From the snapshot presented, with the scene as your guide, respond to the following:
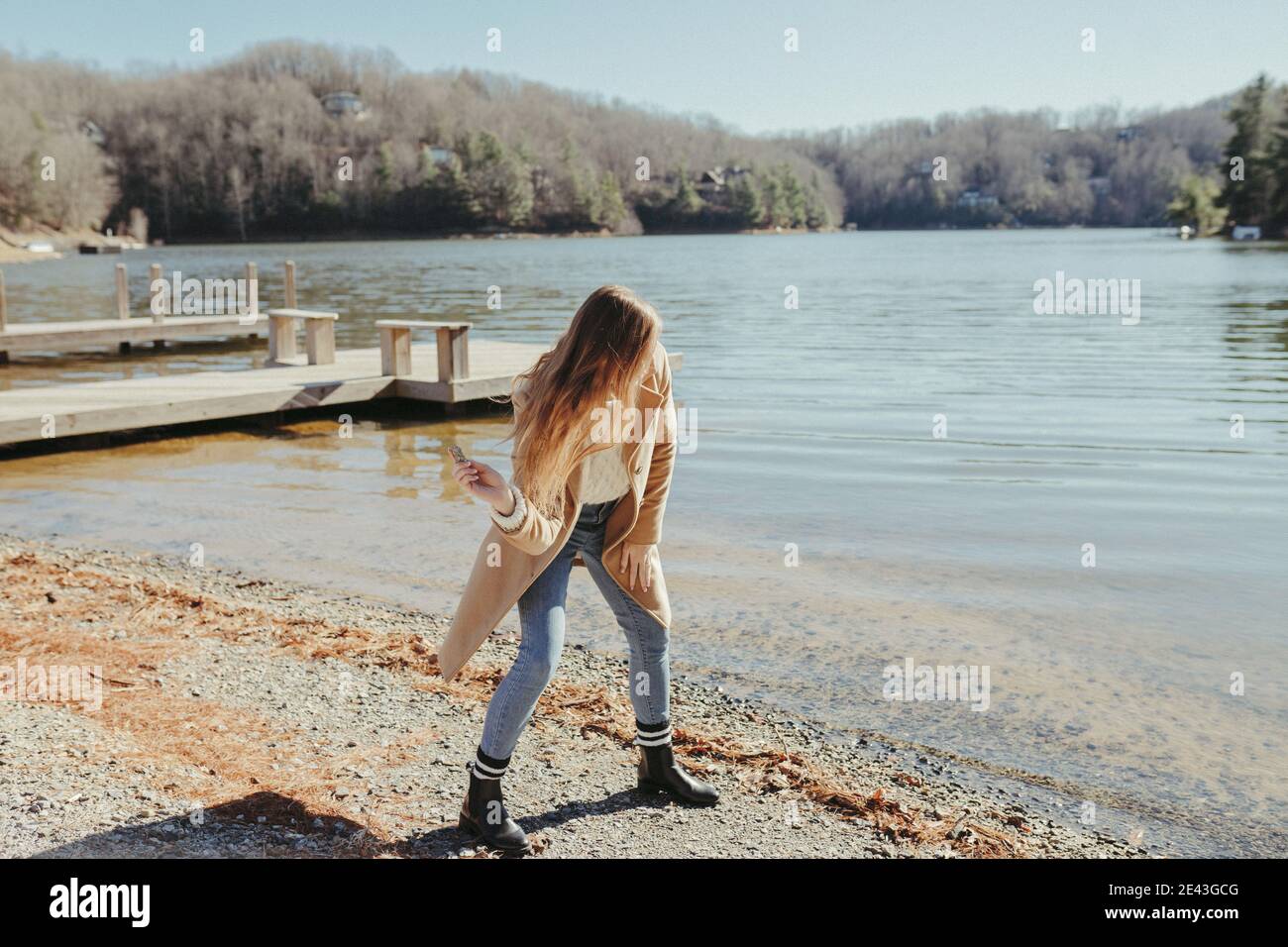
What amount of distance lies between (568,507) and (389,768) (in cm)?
137

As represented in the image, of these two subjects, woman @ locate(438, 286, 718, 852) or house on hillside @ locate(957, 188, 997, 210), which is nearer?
woman @ locate(438, 286, 718, 852)

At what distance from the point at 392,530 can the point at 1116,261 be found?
59.2 m

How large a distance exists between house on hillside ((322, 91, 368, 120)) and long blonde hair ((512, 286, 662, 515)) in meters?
162

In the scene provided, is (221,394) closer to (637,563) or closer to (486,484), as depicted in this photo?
(637,563)

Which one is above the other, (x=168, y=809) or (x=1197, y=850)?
(x=168, y=809)

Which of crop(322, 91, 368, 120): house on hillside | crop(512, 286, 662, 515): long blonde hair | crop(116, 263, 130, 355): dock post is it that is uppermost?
crop(322, 91, 368, 120): house on hillside

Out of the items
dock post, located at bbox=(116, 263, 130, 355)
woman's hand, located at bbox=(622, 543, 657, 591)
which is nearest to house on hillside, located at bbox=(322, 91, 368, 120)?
dock post, located at bbox=(116, 263, 130, 355)

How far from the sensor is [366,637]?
5.94 metres

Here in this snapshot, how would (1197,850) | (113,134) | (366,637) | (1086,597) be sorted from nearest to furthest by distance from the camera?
(1197,850) → (366,637) → (1086,597) → (113,134)

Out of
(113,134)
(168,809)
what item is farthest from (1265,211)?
(113,134)

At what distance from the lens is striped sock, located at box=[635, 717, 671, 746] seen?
396 centimetres

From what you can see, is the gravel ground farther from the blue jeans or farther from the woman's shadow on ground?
the blue jeans

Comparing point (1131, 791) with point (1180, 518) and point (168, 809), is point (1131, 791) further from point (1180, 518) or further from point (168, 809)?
point (1180, 518)
